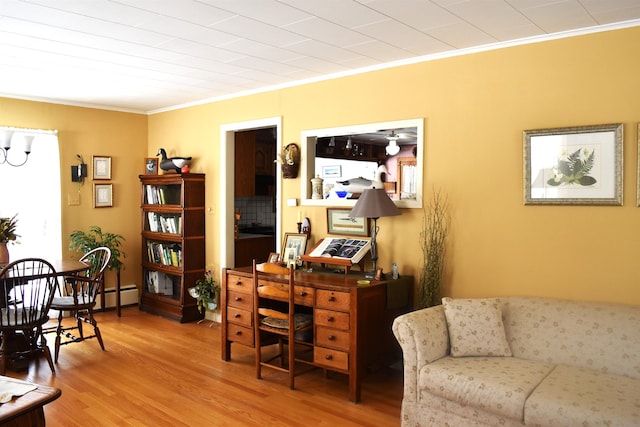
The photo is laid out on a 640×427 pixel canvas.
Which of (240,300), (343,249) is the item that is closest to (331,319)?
(343,249)

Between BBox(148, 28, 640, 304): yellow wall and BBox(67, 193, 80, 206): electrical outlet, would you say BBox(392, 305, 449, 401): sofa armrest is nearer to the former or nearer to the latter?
BBox(148, 28, 640, 304): yellow wall

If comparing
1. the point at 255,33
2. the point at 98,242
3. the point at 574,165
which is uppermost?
the point at 255,33

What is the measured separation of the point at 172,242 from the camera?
634 cm

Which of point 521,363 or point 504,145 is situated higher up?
point 504,145

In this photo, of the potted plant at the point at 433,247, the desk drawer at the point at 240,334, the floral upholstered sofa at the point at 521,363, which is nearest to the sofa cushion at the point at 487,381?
the floral upholstered sofa at the point at 521,363

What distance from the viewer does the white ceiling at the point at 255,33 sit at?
3.07 m

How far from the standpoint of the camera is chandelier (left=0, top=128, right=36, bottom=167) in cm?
563

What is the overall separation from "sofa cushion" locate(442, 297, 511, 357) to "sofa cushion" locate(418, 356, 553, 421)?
0.06m

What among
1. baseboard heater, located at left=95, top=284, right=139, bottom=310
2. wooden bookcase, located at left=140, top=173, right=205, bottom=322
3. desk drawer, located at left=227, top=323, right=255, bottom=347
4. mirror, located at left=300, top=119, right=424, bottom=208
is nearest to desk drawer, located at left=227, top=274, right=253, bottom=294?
desk drawer, located at left=227, top=323, right=255, bottom=347

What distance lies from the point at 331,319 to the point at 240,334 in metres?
1.07

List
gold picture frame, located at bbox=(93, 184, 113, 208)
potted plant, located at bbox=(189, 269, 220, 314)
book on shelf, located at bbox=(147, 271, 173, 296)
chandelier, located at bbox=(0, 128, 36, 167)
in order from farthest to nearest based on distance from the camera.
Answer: gold picture frame, located at bbox=(93, 184, 113, 208) → book on shelf, located at bbox=(147, 271, 173, 296) → potted plant, located at bbox=(189, 269, 220, 314) → chandelier, located at bbox=(0, 128, 36, 167)

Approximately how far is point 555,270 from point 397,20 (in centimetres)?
198

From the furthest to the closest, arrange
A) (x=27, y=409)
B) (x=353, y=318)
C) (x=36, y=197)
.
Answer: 1. (x=36, y=197)
2. (x=353, y=318)
3. (x=27, y=409)

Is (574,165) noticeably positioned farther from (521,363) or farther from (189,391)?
(189,391)
